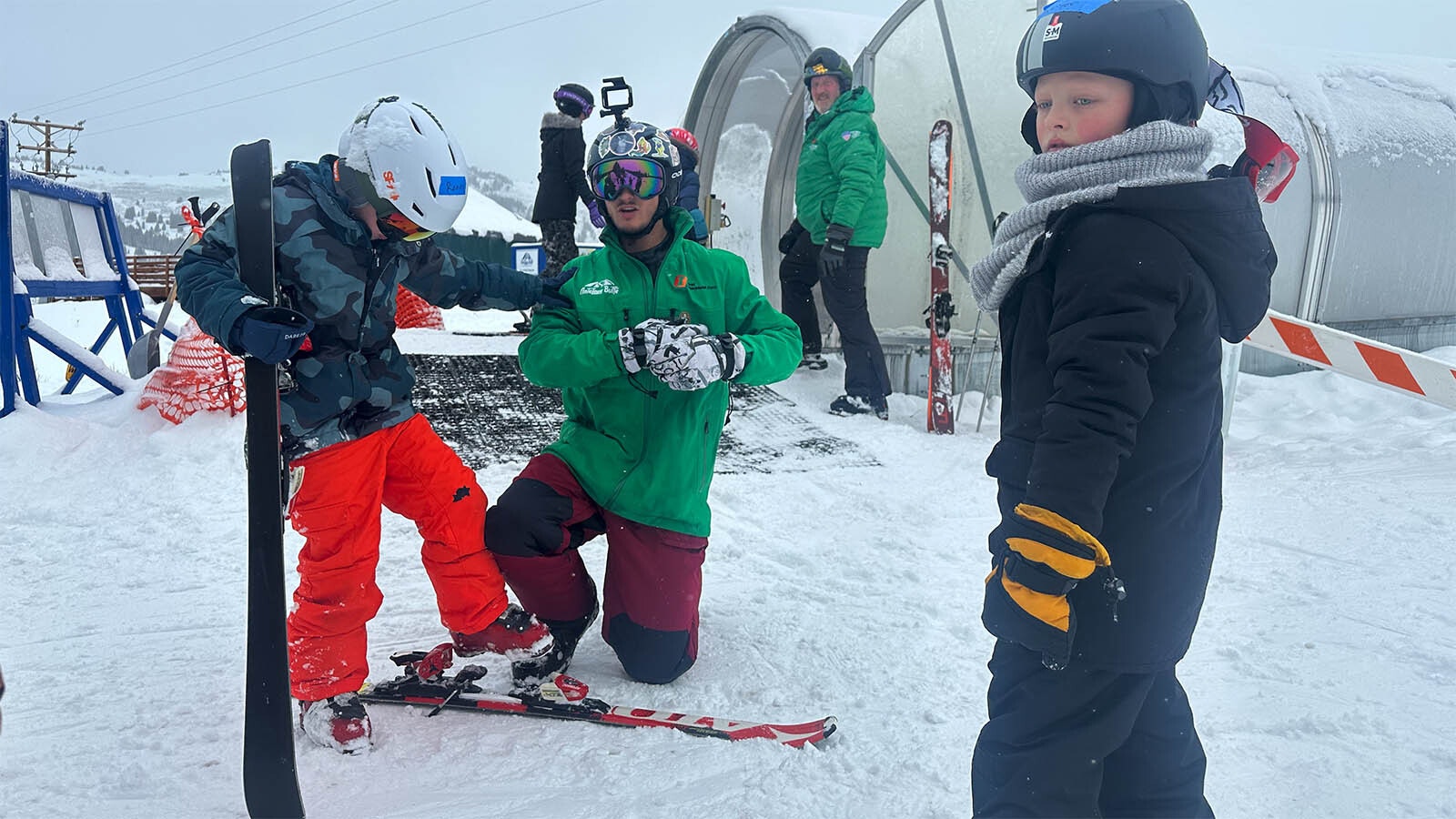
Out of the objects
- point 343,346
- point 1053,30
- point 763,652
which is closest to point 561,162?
point 343,346

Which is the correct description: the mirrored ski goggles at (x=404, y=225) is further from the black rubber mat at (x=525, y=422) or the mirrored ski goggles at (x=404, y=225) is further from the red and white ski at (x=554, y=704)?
the black rubber mat at (x=525, y=422)

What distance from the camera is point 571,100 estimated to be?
23.0ft

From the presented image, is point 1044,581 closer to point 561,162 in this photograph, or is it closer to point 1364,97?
point 561,162

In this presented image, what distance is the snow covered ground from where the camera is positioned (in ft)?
7.37

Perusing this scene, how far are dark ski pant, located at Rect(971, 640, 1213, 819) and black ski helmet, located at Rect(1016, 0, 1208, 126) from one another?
1.01 m

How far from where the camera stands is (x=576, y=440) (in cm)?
303

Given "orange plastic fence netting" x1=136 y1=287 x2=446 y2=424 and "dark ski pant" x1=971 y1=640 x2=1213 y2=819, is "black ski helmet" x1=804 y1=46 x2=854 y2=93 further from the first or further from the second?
"dark ski pant" x1=971 y1=640 x2=1213 y2=819

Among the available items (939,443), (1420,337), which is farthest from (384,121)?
(1420,337)

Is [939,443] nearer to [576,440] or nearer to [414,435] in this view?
[576,440]

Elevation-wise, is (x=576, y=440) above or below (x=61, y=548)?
above

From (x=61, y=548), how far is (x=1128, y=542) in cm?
410

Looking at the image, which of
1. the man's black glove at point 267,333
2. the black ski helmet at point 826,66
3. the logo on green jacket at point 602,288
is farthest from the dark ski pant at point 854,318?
the man's black glove at point 267,333

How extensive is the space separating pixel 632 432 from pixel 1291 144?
6.77 meters

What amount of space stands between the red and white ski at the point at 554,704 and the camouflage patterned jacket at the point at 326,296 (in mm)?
749
